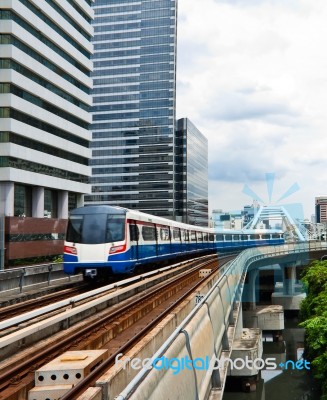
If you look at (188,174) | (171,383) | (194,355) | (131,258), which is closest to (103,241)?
(131,258)

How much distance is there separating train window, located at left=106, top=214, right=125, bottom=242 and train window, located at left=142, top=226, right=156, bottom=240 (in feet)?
11.9

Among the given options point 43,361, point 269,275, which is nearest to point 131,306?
point 43,361

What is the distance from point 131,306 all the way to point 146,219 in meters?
9.61

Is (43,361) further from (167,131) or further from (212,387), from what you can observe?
(167,131)

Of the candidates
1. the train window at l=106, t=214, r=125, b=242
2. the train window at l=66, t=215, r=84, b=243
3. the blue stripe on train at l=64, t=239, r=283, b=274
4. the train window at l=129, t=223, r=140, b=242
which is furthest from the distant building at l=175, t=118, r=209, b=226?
the train window at l=106, t=214, r=125, b=242

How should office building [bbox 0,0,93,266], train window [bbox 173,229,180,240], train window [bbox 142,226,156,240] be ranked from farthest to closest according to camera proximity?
office building [bbox 0,0,93,266] → train window [bbox 173,229,180,240] → train window [bbox 142,226,156,240]

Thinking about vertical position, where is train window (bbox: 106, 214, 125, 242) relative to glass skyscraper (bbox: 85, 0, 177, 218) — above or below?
below

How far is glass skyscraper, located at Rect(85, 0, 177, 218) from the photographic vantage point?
136250 mm

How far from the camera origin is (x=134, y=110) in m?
137

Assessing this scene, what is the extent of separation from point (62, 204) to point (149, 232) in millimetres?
34943

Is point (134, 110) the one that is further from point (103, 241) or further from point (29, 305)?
point (29, 305)

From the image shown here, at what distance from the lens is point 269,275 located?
9075 centimetres

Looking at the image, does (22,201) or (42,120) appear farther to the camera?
(42,120)

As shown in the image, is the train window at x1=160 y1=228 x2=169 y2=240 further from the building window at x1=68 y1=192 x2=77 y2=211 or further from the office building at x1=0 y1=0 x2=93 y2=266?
the building window at x1=68 y1=192 x2=77 y2=211
